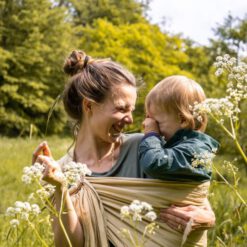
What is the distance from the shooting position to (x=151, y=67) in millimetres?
33344

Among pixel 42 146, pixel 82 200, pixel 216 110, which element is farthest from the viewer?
pixel 82 200

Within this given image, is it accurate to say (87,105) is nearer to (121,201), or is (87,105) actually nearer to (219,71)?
(121,201)

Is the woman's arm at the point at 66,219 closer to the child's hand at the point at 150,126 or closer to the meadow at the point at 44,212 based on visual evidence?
the meadow at the point at 44,212

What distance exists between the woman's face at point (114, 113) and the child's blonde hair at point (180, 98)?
0.55 ft

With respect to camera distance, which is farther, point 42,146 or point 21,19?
point 21,19

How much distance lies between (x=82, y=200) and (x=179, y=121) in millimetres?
634

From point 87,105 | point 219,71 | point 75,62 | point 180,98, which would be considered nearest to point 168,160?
point 180,98

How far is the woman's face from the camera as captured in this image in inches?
110

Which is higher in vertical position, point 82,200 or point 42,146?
point 42,146

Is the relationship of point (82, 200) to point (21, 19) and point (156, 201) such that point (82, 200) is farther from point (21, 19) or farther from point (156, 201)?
point (21, 19)

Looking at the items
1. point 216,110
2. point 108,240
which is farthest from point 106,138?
point 216,110

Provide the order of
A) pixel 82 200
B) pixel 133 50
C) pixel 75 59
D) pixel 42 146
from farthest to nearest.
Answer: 1. pixel 133 50
2. pixel 75 59
3. pixel 82 200
4. pixel 42 146

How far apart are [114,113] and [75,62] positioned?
0.50m

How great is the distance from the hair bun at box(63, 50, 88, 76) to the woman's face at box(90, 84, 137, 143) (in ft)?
0.99
